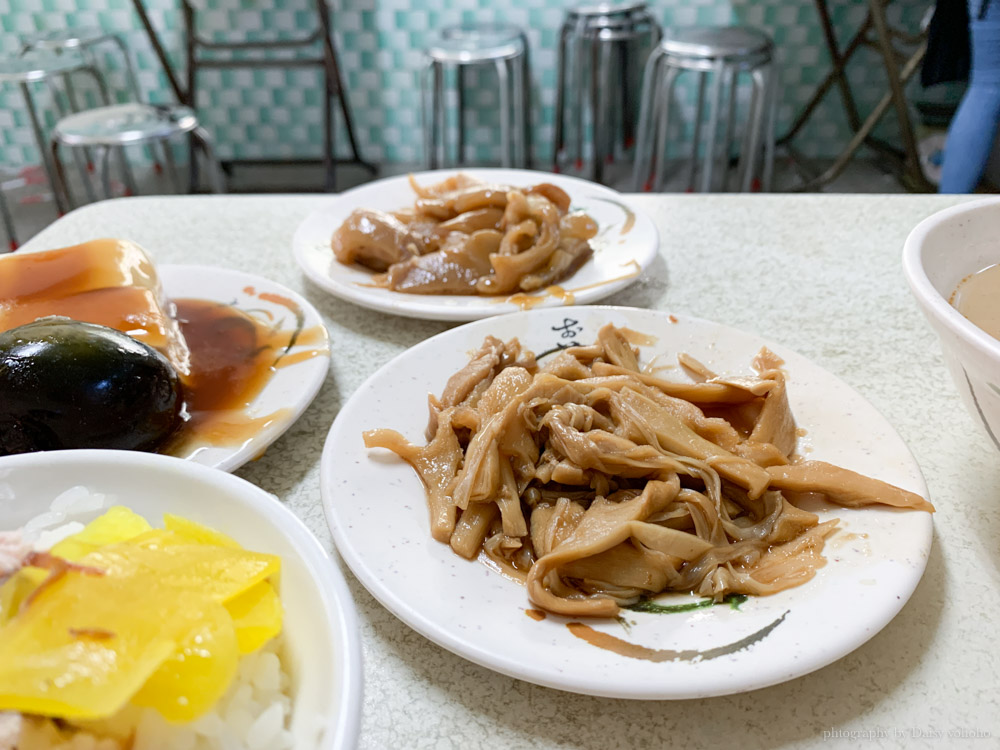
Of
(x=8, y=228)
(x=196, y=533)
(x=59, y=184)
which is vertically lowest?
(x=8, y=228)

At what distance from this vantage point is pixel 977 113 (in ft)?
8.88

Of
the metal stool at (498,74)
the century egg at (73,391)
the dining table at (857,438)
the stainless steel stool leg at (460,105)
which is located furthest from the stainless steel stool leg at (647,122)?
the century egg at (73,391)

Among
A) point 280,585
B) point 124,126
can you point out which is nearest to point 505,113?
point 124,126

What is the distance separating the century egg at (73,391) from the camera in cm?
76

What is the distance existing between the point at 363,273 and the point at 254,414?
18.5 inches

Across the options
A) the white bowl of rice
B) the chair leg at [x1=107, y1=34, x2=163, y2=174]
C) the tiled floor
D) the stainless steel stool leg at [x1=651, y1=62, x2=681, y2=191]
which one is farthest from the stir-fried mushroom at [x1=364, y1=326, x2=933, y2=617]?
the chair leg at [x1=107, y1=34, x2=163, y2=174]

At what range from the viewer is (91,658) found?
1.35 feet

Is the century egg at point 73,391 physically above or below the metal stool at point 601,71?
above

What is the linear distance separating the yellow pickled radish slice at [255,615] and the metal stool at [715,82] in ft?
10.2

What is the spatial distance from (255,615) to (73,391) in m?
0.43

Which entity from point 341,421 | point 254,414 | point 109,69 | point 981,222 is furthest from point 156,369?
point 109,69

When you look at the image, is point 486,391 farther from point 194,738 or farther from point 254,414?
point 194,738

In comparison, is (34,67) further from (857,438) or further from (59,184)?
(857,438)

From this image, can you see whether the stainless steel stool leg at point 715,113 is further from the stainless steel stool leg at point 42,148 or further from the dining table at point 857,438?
the stainless steel stool leg at point 42,148
